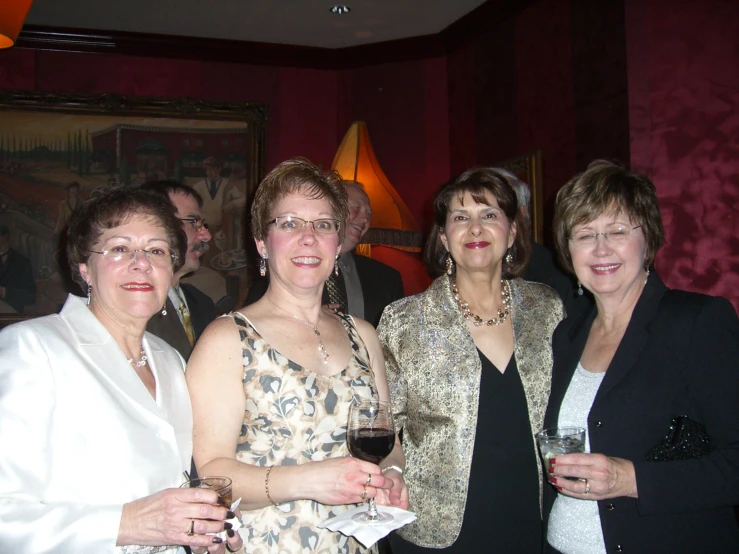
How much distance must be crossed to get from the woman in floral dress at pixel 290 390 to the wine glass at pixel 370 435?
0.03 metres

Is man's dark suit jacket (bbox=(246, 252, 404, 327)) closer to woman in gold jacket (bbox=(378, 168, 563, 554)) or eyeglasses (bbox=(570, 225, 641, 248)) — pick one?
woman in gold jacket (bbox=(378, 168, 563, 554))

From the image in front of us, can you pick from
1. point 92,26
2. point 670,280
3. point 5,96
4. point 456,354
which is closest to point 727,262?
point 670,280

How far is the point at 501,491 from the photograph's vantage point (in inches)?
83.1

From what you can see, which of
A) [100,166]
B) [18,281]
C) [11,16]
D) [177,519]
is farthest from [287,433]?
[100,166]

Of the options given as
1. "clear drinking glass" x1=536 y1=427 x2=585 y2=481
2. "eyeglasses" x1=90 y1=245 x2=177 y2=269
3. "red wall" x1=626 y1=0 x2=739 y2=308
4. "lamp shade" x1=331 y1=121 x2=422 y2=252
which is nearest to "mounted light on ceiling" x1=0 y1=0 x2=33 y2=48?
"eyeglasses" x1=90 y1=245 x2=177 y2=269

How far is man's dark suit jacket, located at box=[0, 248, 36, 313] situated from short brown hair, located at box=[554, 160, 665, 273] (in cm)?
448

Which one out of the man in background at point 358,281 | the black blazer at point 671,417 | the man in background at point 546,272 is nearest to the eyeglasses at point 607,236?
the black blazer at point 671,417

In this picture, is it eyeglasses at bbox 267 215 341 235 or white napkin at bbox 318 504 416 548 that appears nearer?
white napkin at bbox 318 504 416 548

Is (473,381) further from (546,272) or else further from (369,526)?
(546,272)

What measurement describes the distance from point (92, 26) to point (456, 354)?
460cm

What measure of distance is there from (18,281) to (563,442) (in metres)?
4.73

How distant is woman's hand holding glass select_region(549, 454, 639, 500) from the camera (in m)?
1.60

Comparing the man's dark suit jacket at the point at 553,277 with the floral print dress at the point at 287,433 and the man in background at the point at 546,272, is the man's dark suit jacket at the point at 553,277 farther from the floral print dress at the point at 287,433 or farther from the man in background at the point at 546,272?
the floral print dress at the point at 287,433

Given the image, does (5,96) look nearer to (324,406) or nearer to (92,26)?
(92,26)
